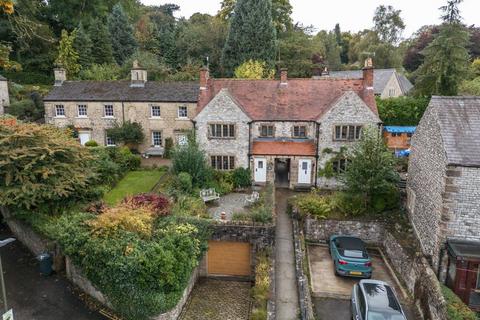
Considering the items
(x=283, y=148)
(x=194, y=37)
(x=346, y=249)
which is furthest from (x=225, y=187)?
(x=194, y=37)

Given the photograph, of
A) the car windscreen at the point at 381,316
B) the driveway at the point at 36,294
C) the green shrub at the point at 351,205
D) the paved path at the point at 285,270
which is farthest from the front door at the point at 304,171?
the driveway at the point at 36,294

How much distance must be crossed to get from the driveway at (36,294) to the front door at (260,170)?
52.1 ft

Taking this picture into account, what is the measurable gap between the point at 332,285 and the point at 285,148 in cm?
1244

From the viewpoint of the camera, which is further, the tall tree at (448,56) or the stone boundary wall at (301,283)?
the tall tree at (448,56)

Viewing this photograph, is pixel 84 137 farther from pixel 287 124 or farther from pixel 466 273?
pixel 466 273

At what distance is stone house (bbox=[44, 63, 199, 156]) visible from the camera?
35.7 m

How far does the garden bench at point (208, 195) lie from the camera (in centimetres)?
2542

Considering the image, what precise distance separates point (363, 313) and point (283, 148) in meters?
15.9

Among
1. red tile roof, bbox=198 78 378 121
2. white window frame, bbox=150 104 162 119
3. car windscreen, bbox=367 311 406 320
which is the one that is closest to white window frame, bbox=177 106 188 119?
white window frame, bbox=150 104 162 119

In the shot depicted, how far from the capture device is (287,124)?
96.2ft

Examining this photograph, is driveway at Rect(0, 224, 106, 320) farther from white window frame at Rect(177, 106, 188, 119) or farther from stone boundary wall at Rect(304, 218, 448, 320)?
white window frame at Rect(177, 106, 188, 119)

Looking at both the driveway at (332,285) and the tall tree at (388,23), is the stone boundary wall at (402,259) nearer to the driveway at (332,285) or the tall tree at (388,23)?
the driveway at (332,285)

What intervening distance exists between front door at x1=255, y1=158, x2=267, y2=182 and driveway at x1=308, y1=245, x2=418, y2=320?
27.4ft

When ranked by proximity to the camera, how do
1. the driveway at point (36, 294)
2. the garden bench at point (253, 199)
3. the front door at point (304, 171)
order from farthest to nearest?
the front door at point (304, 171)
the garden bench at point (253, 199)
the driveway at point (36, 294)
